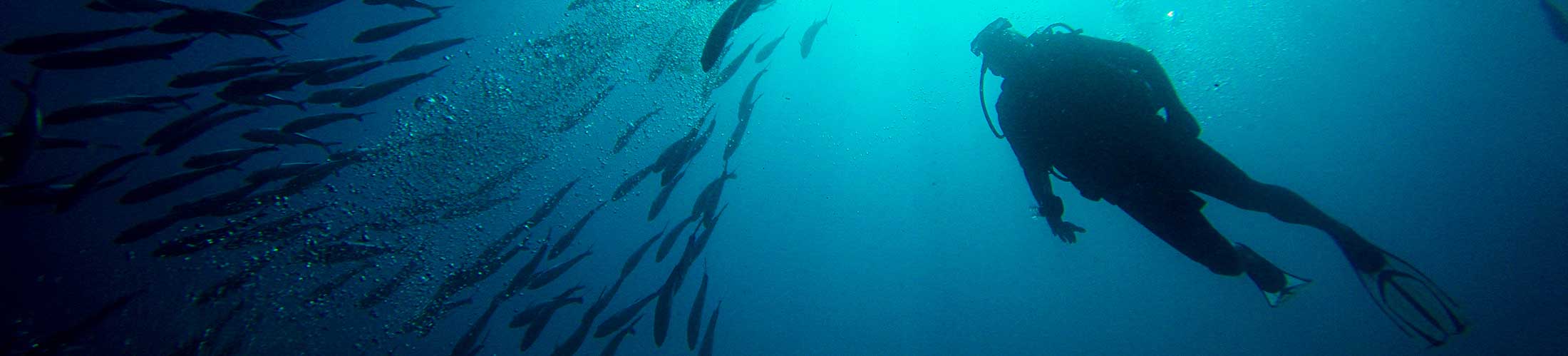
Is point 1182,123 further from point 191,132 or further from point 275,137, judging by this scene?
point 191,132

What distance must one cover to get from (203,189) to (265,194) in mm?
21448

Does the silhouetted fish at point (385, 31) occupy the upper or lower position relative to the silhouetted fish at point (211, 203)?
upper

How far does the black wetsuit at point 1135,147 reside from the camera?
2.30m

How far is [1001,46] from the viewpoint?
3.02 m

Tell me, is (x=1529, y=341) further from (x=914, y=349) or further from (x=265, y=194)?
(x=265, y=194)

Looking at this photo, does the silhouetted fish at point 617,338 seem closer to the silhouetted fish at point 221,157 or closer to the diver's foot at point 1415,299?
the silhouetted fish at point 221,157

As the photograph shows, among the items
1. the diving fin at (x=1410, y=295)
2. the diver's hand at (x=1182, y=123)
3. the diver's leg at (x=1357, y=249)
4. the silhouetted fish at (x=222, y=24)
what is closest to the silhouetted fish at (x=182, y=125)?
the silhouetted fish at (x=222, y=24)

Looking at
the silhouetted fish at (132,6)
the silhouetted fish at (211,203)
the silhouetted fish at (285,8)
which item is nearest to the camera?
the silhouetted fish at (285,8)

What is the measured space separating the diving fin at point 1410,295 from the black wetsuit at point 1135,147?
0.53 feet

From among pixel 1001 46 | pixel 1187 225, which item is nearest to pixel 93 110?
pixel 1001 46

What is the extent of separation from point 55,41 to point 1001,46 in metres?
8.22

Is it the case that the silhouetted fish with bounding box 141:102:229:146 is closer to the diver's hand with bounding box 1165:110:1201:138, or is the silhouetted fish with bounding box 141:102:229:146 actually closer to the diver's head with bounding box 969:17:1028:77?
the diver's head with bounding box 969:17:1028:77

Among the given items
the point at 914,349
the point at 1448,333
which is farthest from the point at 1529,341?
the point at 1448,333

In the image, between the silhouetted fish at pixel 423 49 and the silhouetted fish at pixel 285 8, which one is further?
the silhouetted fish at pixel 423 49
